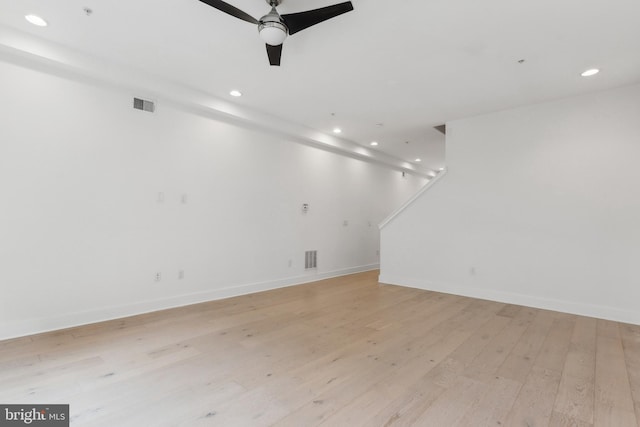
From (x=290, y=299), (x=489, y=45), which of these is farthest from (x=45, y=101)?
(x=489, y=45)

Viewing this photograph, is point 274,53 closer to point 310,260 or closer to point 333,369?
point 333,369

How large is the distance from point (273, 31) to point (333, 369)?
2693 mm

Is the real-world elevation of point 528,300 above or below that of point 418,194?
below

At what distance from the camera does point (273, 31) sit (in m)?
2.27

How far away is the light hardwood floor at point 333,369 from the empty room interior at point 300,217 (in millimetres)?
21

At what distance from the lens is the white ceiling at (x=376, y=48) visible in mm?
2404

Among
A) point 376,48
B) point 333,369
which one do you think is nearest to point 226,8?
point 376,48

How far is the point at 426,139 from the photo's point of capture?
6086 mm

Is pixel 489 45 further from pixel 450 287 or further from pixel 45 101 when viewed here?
pixel 45 101

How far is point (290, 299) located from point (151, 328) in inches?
72.5

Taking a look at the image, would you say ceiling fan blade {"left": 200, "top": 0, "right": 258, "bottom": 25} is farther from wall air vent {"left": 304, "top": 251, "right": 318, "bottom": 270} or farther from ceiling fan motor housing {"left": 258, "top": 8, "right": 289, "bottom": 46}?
wall air vent {"left": 304, "top": 251, "right": 318, "bottom": 270}

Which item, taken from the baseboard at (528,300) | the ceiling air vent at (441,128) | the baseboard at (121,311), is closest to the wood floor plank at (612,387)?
the baseboard at (528,300)

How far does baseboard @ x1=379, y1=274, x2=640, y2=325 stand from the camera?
355 centimetres

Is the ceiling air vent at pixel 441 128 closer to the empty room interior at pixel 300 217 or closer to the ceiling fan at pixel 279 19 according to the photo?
the empty room interior at pixel 300 217
